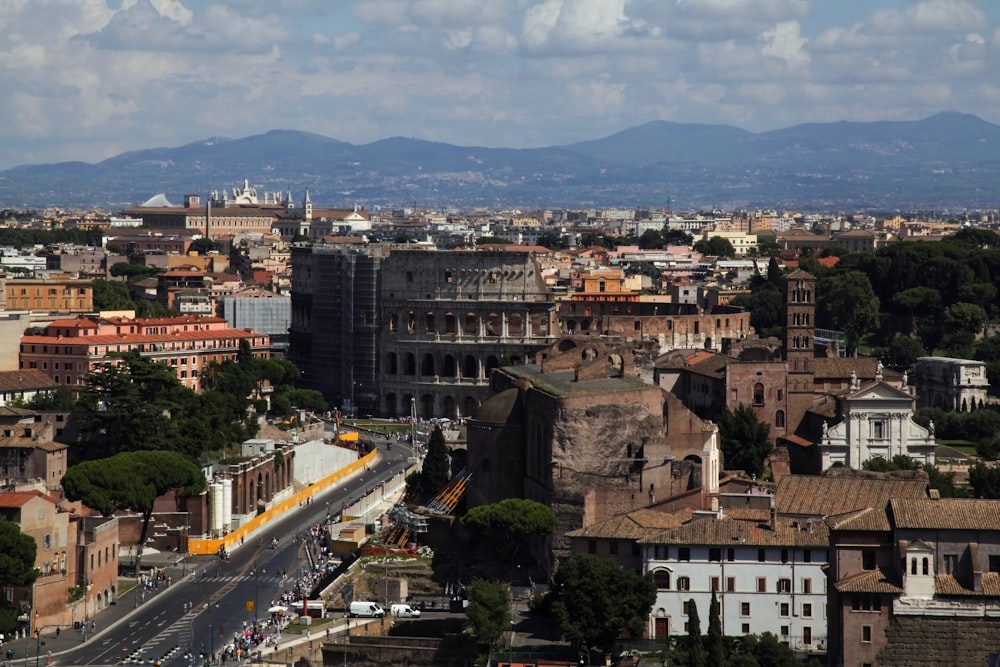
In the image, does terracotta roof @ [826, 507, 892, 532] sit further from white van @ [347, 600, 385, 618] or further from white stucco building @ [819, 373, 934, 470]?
white stucco building @ [819, 373, 934, 470]

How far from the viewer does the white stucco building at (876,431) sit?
75.6 m

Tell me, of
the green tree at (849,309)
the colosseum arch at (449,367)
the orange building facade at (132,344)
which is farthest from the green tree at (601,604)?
the green tree at (849,309)

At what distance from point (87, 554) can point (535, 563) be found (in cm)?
1278

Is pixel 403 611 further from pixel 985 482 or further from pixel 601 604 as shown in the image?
pixel 985 482

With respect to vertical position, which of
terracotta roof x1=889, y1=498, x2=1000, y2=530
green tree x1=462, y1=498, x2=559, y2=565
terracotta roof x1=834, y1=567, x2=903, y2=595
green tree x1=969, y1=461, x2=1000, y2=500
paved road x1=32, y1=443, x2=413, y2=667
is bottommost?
paved road x1=32, y1=443, x2=413, y2=667

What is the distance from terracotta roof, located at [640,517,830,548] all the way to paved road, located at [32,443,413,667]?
12.6 metres

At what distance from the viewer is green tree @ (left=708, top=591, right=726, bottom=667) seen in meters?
51.8

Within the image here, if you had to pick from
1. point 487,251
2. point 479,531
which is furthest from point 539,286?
point 479,531

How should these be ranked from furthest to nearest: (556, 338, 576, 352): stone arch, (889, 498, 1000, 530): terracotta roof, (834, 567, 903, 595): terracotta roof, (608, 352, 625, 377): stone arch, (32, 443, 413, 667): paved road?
1. (556, 338, 576, 352): stone arch
2. (608, 352, 625, 377): stone arch
3. (32, 443, 413, 667): paved road
4. (889, 498, 1000, 530): terracotta roof
5. (834, 567, 903, 595): terracotta roof

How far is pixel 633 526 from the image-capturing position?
5931 centimetres

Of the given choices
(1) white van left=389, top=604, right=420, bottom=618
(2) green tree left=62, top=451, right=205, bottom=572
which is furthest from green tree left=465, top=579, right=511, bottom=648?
(2) green tree left=62, top=451, right=205, bottom=572

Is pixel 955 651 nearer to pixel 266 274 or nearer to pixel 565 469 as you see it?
pixel 565 469

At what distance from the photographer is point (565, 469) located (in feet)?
211

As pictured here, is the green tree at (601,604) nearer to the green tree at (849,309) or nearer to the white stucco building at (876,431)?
the white stucco building at (876,431)
